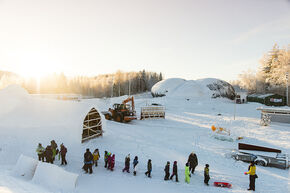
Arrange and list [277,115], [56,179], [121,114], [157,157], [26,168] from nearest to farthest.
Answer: [56,179] < [26,168] < [157,157] < [277,115] < [121,114]

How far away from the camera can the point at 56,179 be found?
6715 mm

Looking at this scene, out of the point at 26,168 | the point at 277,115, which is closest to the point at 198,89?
the point at 277,115

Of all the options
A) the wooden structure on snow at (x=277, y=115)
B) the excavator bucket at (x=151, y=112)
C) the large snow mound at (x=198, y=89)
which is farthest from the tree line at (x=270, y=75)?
the excavator bucket at (x=151, y=112)

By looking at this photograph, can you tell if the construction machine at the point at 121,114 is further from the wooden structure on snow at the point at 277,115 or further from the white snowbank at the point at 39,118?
the wooden structure on snow at the point at 277,115

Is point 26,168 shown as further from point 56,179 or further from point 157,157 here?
point 157,157

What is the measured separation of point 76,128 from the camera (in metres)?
11.8

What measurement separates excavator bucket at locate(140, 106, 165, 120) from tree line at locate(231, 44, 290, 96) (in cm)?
2733

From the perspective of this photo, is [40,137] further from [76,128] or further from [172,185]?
[172,185]

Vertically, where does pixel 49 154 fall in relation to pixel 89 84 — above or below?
below

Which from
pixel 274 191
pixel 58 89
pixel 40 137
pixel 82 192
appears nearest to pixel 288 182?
pixel 274 191

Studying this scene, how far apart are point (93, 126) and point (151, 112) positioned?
10.3 m

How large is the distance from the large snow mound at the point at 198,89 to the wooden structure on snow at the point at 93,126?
1253 inches

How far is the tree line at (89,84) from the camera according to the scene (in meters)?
60.9

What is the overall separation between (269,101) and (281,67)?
29.6 ft
